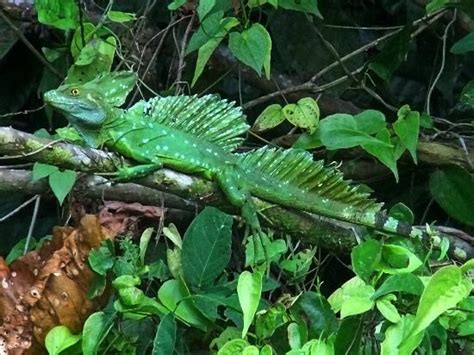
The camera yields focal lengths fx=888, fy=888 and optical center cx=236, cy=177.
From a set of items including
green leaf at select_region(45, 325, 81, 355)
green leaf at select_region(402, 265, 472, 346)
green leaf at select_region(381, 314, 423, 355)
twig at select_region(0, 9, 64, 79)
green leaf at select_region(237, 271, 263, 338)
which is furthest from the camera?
twig at select_region(0, 9, 64, 79)

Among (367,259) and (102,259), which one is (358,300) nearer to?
(367,259)

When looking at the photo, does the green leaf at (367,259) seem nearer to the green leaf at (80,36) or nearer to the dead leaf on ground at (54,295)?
the dead leaf on ground at (54,295)

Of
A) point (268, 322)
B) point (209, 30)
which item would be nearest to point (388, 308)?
point (268, 322)

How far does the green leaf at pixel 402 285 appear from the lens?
125cm

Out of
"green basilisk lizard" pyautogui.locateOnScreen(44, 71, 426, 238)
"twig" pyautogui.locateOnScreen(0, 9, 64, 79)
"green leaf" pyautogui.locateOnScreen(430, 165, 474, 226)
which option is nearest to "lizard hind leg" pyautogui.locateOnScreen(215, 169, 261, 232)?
"green basilisk lizard" pyautogui.locateOnScreen(44, 71, 426, 238)

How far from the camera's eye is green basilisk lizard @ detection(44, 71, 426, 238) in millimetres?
1641

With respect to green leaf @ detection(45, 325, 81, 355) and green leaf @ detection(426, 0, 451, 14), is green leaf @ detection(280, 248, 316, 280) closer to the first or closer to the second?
green leaf @ detection(45, 325, 81, 355)

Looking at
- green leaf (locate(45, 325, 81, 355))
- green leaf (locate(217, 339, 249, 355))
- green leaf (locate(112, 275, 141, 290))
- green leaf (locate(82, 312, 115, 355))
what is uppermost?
green leaf (locate(217, 339, 249, 355))

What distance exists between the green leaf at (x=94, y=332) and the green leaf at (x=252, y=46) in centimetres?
62

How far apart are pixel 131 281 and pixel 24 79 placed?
1.47 meters

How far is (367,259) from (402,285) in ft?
0.28

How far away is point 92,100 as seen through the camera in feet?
5.44

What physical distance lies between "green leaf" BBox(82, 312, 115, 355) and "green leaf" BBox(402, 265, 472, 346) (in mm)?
638

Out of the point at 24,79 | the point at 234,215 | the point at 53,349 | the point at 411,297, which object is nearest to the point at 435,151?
the point at 234,215
